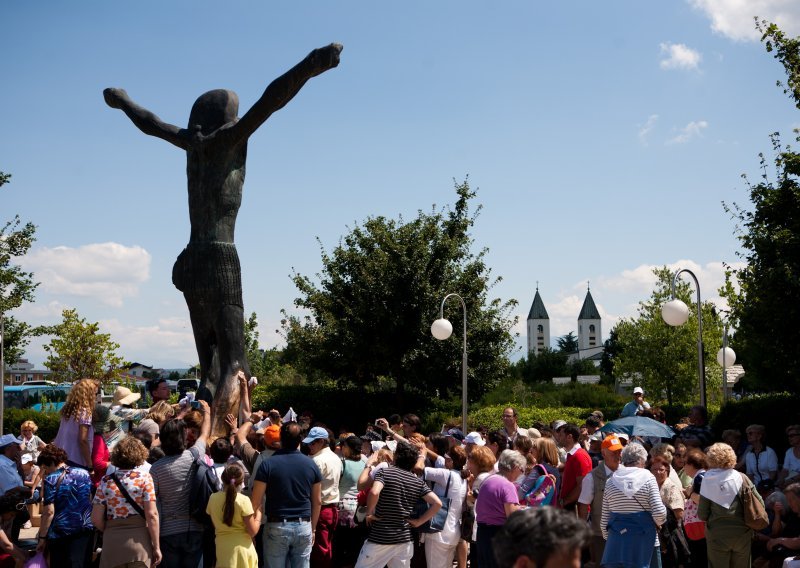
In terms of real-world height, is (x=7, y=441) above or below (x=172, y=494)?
above

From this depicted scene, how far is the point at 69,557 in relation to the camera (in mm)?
6801

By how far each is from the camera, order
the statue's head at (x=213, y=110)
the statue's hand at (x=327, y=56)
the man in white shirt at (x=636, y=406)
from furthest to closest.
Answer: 1. the man in white shirt at (x=636, y=406)
2. the statue's head at (x=213, y=110)
3. the statue's hand at (x=327, y=56)

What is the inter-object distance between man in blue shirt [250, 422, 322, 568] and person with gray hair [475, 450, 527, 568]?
4.60 ft

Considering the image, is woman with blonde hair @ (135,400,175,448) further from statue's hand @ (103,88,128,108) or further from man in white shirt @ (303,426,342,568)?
statue's hand @ (103,88,128,108)

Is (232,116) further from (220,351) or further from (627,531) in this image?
(627,531)

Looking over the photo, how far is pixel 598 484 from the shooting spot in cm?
762

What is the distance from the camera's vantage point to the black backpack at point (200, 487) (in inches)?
258

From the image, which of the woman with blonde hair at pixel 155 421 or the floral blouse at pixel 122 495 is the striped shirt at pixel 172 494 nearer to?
the floral blouse at pixel 122 495

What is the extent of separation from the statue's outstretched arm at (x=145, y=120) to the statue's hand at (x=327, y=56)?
2679 mm

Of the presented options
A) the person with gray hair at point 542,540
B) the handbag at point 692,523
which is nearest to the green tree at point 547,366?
the handbag at point 692,523

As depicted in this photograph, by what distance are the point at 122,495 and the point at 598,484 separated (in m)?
4.22

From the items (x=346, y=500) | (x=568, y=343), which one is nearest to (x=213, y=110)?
(x=346, y=500)

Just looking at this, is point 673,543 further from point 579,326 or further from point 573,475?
point 579,326

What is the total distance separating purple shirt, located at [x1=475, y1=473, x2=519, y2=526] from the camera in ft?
21.8
